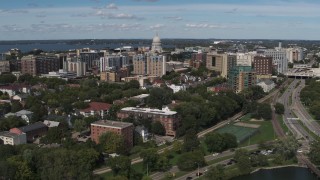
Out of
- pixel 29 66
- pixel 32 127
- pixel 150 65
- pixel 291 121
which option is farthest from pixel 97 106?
pixel 29 66

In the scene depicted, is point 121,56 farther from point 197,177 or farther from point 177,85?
point 197,177

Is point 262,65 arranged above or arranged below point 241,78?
above

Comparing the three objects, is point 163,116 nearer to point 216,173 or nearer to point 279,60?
point 216,173

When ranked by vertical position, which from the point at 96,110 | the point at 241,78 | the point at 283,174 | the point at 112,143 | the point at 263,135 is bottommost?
the point at 283,174

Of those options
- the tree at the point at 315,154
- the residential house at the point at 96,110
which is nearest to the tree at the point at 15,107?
the residential house at the point at 96,110

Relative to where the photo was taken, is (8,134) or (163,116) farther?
(163,116)

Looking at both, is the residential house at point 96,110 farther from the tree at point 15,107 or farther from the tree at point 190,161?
the tree at point 190,161
